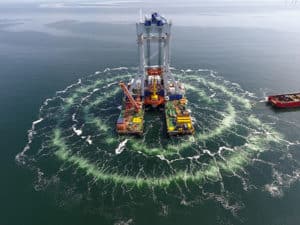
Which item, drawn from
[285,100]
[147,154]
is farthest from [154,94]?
[285,100]

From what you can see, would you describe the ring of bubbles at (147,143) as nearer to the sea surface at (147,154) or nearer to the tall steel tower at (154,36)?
the sea surface at (147,154)

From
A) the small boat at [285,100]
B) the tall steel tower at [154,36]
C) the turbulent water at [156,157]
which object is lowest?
the turbulent water at [156,157]

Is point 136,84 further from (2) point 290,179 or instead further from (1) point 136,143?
(2) point 290,179

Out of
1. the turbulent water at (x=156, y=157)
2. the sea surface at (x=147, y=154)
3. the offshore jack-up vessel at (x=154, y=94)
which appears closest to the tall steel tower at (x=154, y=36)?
the offshore jack-up vessel at (x=154, y=94)

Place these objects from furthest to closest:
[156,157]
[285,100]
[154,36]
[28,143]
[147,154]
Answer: [285,100], [154,36], [28,143], [147,154], [156,157]

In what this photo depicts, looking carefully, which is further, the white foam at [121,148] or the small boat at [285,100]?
the small boat at [285,100]

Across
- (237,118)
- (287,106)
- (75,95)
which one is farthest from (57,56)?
(287,106)

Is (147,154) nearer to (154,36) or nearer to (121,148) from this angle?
(121,148)
